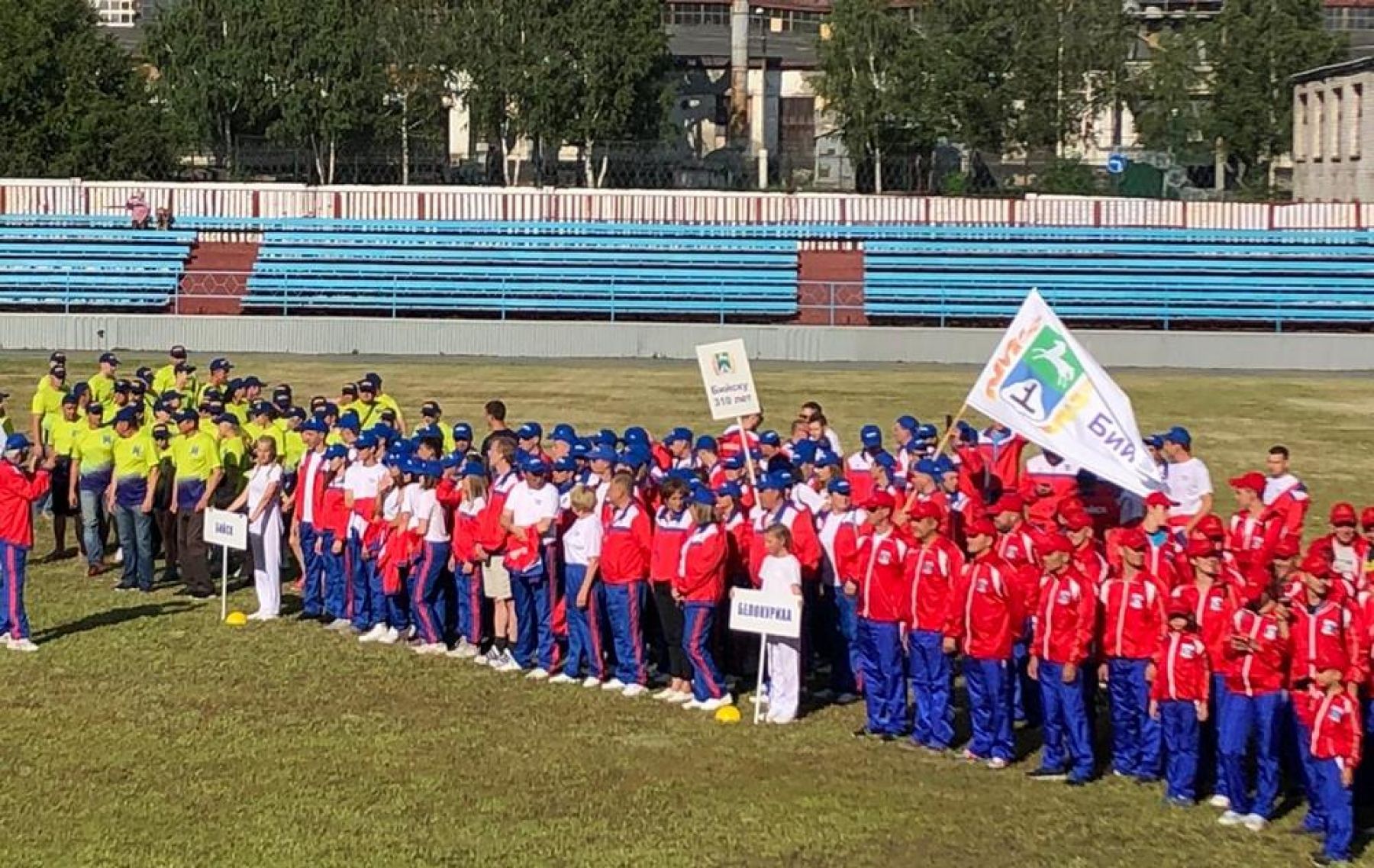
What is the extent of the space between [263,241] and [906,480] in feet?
92.7

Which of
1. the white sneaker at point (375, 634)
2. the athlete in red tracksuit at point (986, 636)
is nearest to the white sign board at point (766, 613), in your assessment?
the athlete in red tracksuit at point (986, 636)

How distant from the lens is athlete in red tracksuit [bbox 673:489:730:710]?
1387cm

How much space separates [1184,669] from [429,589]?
21.2 feet

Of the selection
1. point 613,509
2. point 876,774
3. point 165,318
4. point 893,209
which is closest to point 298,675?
point 613,509

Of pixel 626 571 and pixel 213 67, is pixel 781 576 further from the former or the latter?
pixel 213 67

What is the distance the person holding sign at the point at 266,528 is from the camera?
1705cm

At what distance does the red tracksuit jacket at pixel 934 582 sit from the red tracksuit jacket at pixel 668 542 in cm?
193

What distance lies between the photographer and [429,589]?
1579cm

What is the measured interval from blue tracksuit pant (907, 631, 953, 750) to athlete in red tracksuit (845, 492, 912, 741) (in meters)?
0.14

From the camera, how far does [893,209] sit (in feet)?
141

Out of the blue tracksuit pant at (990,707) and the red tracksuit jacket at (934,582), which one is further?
the red tracksuit jacket at (934,582)

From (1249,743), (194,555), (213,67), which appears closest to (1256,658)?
(1249,743)

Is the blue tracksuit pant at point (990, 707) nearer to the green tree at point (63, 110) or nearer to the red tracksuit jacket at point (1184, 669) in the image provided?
the red tracksuit jacket at point (1184, 669)

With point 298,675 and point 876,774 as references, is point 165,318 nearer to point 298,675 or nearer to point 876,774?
point 298,675
